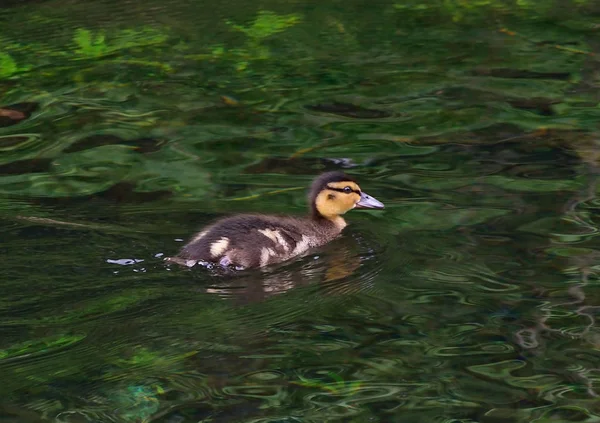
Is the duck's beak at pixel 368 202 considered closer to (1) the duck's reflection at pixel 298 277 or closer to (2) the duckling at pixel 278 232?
(2) the duckling at pixel 278 232

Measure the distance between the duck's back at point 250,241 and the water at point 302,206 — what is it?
129 mm

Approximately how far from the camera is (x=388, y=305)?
5527 millimetres

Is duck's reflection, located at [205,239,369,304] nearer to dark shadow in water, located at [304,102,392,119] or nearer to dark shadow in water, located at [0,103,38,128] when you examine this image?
dark shadow in water, located at [304,102,392,119]

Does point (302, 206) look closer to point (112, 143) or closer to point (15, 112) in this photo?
point (112, 143)

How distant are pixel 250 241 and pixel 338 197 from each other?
79 centimetres

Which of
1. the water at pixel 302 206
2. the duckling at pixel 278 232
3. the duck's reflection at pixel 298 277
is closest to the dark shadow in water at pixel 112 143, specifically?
the water at pixel 302 206

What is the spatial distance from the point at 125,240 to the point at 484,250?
71.8 inches

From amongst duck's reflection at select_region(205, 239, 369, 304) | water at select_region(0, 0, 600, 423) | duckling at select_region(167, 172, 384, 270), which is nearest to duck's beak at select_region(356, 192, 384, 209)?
duckling at select_region(167, 172, 384, 270)

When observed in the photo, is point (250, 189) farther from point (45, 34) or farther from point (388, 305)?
point (45, 34)

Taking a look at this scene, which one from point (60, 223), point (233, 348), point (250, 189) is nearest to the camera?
point (233, 348)

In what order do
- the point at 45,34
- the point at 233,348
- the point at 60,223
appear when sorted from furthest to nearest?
the point at 45,34, the point at 60,223, the point at 233,348

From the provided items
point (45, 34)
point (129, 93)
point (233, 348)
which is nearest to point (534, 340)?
point (233, 348)

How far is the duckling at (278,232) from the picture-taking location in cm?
596

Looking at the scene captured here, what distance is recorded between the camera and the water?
4.78m
